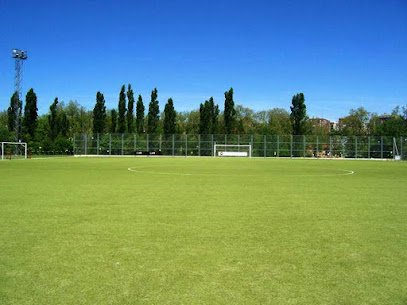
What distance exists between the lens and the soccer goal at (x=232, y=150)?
2665 inches

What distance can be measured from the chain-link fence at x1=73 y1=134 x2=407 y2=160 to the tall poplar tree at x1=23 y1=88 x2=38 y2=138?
16.7m

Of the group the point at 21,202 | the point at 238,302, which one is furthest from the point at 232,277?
the point at 21,202

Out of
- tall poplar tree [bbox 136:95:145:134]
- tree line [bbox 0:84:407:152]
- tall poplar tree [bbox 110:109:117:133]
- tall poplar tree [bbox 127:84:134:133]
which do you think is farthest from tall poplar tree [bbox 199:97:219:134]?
tall poplar tree [bbox 110:109:117:133]

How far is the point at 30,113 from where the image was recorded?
261 feet

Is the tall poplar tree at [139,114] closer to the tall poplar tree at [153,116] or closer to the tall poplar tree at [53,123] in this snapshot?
the tall poplar tree at [153,116]

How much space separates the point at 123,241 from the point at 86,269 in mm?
1411

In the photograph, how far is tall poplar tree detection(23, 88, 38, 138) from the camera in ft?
261

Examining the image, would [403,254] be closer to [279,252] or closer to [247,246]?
[279,252]

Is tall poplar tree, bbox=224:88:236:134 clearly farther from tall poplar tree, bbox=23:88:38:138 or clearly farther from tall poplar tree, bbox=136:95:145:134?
tall poplar tree, bbox=23:88:38:138

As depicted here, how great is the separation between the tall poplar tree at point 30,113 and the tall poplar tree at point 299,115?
44780 mm

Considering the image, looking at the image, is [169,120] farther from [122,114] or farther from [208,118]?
[122,114]

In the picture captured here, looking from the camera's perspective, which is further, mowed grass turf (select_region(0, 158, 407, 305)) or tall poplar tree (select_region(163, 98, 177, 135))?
tall poplar tree (select_region(163, 98, 177, 135))

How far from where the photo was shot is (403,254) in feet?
18.7

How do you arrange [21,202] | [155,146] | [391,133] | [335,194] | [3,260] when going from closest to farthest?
[3,260] < [21,202] < [335,194] < [155,146] < [391,133]
